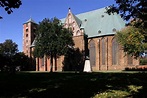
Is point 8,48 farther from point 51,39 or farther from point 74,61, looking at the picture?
point 51,39

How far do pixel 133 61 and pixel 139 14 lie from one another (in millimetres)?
39114

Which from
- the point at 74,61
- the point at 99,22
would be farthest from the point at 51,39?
the point at 99,22

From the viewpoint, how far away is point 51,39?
49.1 m

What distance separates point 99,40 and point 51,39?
15.4 m

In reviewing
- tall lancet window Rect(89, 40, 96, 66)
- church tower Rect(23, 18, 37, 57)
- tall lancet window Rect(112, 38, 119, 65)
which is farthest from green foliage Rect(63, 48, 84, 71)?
church tower Rect(23, 18, 37, 57)

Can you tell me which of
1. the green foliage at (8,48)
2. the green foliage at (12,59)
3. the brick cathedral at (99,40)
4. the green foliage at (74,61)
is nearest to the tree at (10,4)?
the green foliage at (12,59)

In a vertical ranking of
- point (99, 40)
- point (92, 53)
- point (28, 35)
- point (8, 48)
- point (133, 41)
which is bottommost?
point (92, 53)

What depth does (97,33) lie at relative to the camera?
60.9 metres

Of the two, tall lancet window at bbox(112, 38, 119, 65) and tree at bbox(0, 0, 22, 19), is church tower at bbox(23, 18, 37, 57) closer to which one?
tall lancet window at bbox(112, 38, 119, 65)

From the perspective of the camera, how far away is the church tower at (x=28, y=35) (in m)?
75.3

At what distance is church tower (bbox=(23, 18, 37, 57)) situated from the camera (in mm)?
75306

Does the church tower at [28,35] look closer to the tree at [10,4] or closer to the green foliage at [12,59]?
the green foliage at [12,59]

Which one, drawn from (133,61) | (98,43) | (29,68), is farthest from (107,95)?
(29,68)

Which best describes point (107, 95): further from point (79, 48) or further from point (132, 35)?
point (79, 48)
